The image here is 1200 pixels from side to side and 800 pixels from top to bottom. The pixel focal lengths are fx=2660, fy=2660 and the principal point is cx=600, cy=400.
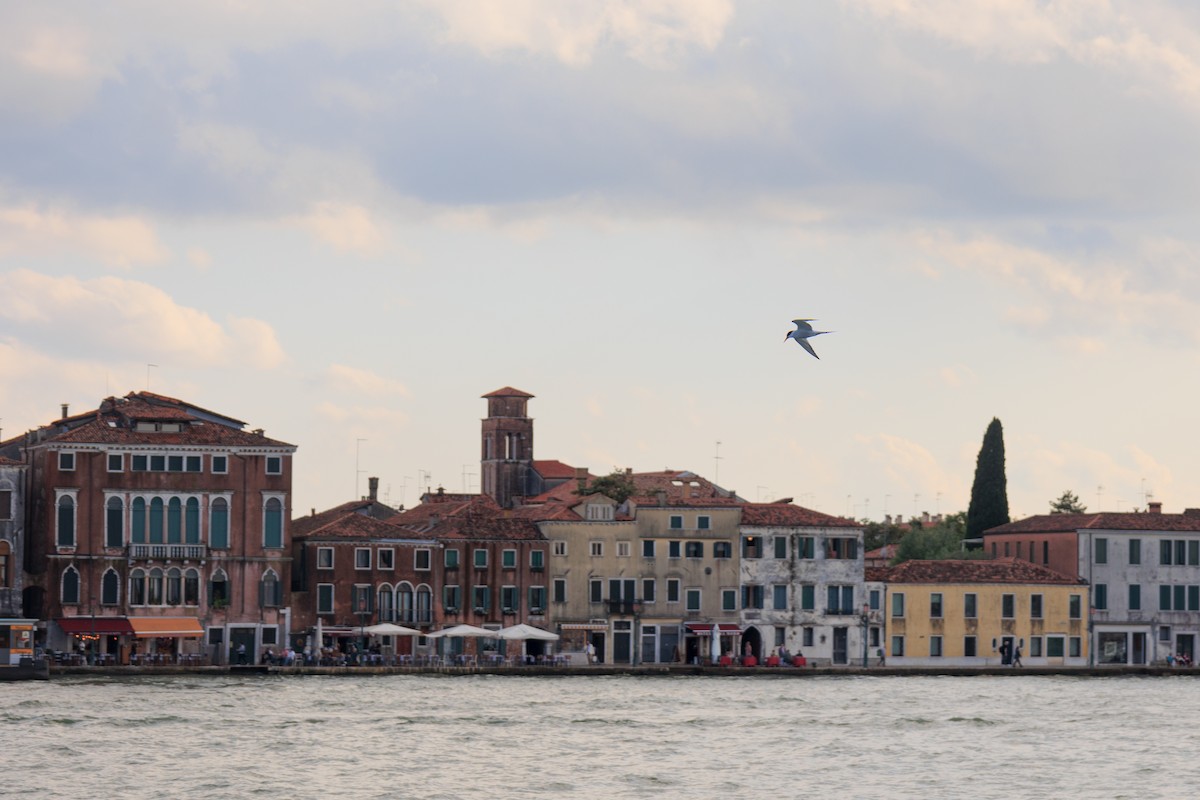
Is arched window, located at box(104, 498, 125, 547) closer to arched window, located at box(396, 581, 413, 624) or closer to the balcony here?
the balcony

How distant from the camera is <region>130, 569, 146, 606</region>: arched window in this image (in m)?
80.6

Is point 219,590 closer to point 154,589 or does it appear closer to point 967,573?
point 154,589

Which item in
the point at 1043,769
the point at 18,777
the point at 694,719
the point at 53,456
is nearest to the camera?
the point at 18,777

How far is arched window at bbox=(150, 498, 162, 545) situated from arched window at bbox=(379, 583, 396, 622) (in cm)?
755

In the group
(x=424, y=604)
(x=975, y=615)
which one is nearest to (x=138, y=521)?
(x=424, y=604)

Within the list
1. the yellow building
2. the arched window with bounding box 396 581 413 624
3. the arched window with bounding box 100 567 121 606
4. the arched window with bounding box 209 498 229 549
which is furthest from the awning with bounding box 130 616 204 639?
the yellow building

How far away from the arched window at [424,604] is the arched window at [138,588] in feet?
29.8

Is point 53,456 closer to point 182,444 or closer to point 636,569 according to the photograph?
point 182,444

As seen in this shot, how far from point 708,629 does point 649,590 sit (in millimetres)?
2307

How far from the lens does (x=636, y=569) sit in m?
86.9

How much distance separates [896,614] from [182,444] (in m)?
24.3

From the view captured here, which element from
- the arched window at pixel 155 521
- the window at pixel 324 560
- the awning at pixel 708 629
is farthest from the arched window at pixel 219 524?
the awning at pixel 708 629

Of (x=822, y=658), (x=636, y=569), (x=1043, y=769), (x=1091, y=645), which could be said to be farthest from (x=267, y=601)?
(x=1043, y=769)

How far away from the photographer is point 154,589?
80.9m
